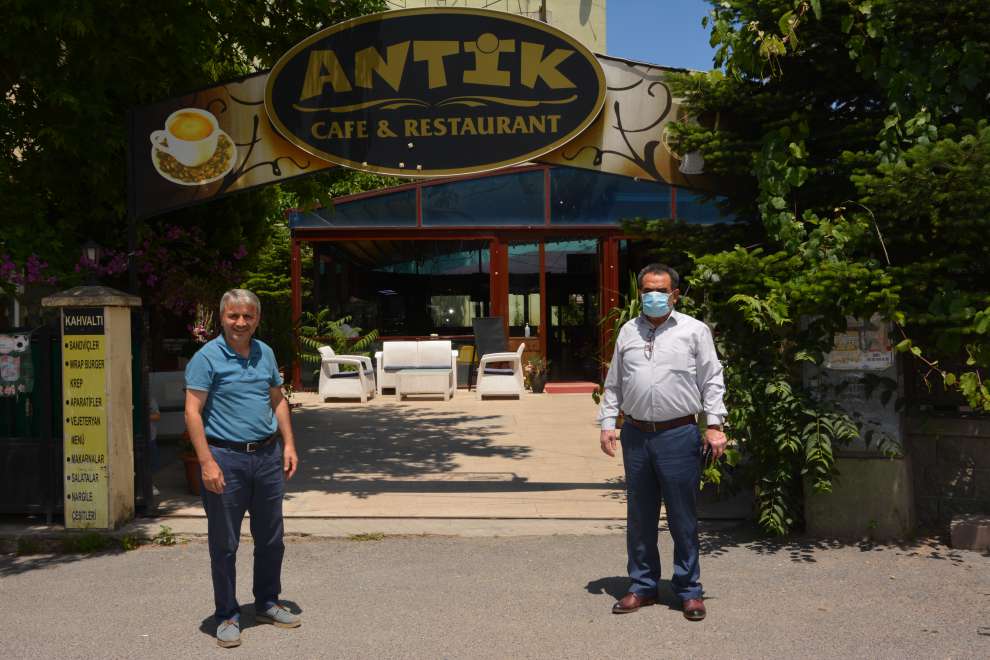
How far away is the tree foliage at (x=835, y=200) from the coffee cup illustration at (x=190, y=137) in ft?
12.7

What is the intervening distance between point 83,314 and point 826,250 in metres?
5.01

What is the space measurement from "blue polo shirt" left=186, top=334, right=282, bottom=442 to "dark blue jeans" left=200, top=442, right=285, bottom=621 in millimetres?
99

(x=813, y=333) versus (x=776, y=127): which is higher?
(x=776, y=127)

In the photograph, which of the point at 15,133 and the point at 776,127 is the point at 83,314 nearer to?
the point at 15,133

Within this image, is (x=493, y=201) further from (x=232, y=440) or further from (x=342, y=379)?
(x=232, y=440)

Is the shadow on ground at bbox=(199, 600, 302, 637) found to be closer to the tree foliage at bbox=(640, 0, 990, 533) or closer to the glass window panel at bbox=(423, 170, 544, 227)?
the tree foliage at bbox=(640, 0, 990, 533)

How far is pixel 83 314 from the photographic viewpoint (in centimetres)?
645

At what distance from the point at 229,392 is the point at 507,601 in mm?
1872

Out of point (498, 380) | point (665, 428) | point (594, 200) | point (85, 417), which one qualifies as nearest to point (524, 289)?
point (594, 200)

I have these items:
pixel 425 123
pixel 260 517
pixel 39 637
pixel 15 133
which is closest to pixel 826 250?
pixel 425 123

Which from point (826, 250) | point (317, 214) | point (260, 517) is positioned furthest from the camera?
point (317, 214)

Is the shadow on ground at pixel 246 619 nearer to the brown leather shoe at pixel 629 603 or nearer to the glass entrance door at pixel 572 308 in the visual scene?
the brown leather shoe at pixel 629 603

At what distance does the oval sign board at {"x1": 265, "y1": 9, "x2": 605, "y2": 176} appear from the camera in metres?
7.33

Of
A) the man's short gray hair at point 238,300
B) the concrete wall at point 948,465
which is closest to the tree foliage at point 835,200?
the concrete wall at point 948,465
